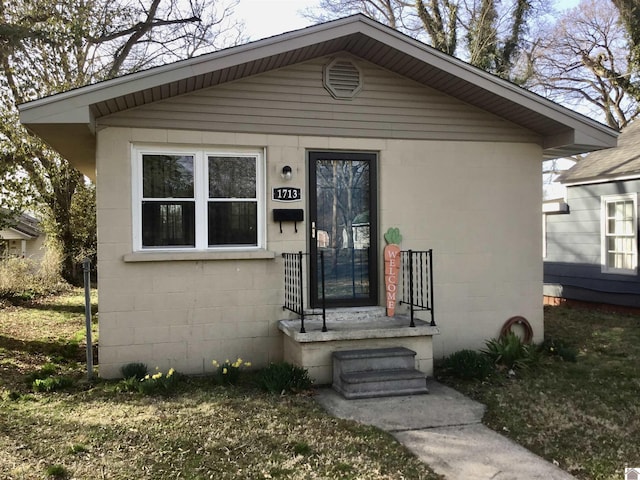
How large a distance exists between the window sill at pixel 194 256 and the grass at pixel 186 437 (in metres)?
1.37

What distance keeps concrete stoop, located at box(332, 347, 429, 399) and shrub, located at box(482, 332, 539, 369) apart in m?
1.40

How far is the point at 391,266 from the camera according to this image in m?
6.76

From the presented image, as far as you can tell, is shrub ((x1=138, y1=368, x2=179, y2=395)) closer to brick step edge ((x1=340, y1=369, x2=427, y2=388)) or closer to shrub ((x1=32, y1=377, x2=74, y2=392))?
shrub ((x1=32, y1=377, x2=74, y2=392))

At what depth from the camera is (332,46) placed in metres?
6.53

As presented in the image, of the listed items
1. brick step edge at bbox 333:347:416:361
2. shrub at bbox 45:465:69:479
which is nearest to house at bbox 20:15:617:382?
brick step edge at bbox 333:347:416:361

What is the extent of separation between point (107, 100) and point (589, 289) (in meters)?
9.97

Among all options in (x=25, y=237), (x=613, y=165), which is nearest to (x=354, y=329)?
(x=613, y=165)

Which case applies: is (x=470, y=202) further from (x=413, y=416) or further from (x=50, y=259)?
(x=50, y=259)

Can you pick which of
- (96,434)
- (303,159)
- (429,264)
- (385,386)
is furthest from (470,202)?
(96,434)

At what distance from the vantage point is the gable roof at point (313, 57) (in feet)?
18.0

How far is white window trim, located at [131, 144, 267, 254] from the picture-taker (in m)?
6.20

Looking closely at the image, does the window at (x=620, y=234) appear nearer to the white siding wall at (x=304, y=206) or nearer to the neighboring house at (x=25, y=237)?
the white siding wall at (x=304, y=206)

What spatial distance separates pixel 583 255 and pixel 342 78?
7.60 m

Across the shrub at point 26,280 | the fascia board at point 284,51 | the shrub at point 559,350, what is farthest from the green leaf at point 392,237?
the shrub at point 26,280
